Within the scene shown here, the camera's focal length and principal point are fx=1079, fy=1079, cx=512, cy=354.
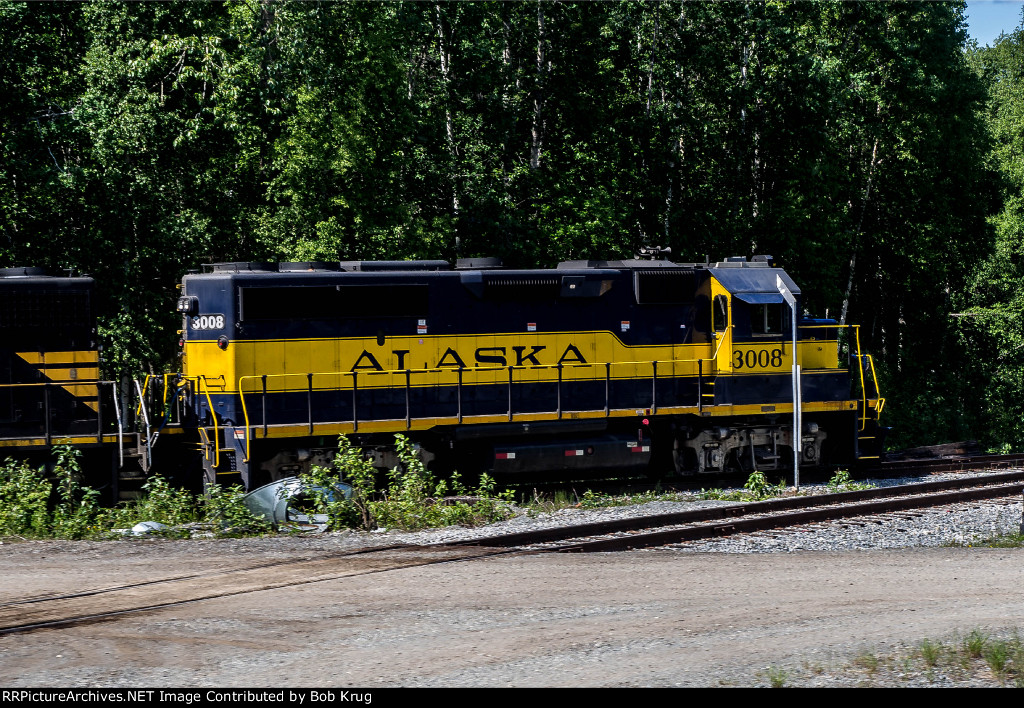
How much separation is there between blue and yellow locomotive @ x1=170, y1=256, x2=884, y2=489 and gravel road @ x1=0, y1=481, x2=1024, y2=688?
336 centimetres

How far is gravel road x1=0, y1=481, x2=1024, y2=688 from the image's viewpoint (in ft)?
25.2

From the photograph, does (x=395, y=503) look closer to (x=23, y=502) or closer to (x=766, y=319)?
(x=23, y=502)

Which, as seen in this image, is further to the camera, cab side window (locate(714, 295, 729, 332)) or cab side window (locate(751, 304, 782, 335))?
cab side window (locate(751, 304, 782, 335))

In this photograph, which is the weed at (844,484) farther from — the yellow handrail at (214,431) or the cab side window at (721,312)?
the yellow handrail at (214,431)

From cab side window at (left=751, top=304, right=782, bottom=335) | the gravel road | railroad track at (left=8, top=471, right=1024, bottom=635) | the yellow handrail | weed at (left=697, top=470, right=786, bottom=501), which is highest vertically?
cab side window at (left=751, top=304, right=782, bottom=335)

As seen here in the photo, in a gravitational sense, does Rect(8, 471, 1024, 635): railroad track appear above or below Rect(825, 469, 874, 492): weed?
below

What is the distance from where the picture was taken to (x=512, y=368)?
57.8 ft

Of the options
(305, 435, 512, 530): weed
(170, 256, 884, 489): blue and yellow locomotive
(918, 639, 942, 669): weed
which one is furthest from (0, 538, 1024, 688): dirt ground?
(170, 256, 884, 489): blue and yellow locomotive

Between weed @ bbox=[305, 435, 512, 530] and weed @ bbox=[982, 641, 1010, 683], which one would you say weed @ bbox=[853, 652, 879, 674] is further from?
weed @ bbox=[305, 435, 512, 530]

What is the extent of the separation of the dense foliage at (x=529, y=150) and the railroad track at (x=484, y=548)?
404 inches

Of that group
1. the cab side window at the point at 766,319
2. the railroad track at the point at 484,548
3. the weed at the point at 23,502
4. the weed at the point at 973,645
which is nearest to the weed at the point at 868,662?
the weed at the point at 973,645

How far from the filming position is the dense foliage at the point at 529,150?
2153 cm

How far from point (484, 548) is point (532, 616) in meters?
3.19

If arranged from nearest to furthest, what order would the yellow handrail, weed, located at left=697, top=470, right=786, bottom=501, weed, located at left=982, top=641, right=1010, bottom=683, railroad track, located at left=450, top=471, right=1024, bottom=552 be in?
weed, located at left=982, top=641, right=1010, bottom=683 → railroad track, located at left=450, top=471, right=1024, bottom=552 → the yellow handrail → weed, located at left=697, top=470, right=786, bottom=501
